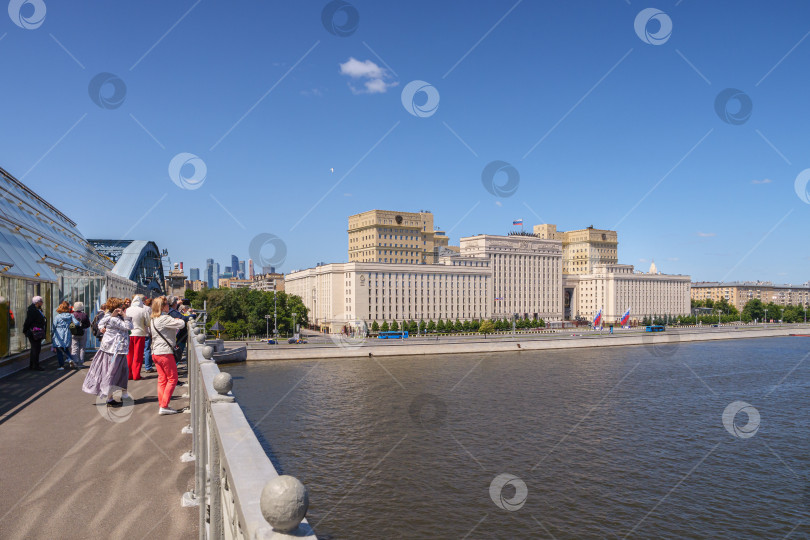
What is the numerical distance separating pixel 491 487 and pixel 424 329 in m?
64.3

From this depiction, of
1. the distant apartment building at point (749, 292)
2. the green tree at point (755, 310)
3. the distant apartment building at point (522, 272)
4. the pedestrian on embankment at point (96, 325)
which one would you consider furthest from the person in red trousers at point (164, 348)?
the distant apartment building at point (749, 292)

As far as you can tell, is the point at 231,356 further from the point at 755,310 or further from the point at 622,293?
the point at 755,310

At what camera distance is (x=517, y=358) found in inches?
1999

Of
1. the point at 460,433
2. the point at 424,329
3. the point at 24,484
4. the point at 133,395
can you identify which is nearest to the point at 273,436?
the point at 460,433

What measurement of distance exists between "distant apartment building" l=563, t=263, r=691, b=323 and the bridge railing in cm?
11928

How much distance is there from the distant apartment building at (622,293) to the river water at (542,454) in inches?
3308

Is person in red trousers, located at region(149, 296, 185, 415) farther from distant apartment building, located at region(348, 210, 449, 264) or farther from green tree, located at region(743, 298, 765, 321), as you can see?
green tree, located at region(743, 298, 765, 321)

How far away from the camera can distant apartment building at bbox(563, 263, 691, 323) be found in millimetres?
117375

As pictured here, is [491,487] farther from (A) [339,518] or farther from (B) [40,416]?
(B) [40,416]

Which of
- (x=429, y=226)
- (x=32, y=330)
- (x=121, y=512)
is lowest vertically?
(x=121, y=512)

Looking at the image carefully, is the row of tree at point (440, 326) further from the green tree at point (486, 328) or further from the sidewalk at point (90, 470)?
the sidewalk at point (90, 470)

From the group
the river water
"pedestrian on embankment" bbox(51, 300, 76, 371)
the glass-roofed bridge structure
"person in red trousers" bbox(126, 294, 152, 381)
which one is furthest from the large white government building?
Result: "person in red trousers" bbox(126, 294, 152, 381)

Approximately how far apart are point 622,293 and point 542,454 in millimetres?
109030

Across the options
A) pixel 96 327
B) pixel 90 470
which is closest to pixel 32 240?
pixel 96 327
